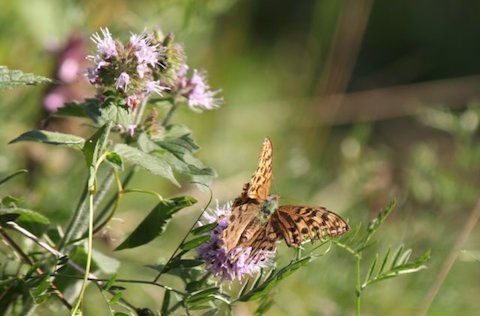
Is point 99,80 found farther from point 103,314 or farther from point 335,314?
point 335,314

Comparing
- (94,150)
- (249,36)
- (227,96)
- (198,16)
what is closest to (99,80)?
(94,150)

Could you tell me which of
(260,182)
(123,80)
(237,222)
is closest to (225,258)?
(237,222)

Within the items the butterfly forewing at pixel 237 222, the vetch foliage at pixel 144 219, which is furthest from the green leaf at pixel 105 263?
the butterfly forewing at pixel 237 222

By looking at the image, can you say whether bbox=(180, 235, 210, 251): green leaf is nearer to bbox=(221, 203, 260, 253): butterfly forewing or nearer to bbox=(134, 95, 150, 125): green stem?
bbox=(221, 203, 260, 253): butterfly forewing

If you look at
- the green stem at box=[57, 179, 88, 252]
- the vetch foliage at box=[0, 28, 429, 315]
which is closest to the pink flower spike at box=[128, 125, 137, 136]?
the vetch foliage at box=[0, 28, 429, 315]

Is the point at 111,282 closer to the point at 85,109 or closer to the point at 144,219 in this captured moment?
the point at 144,219
